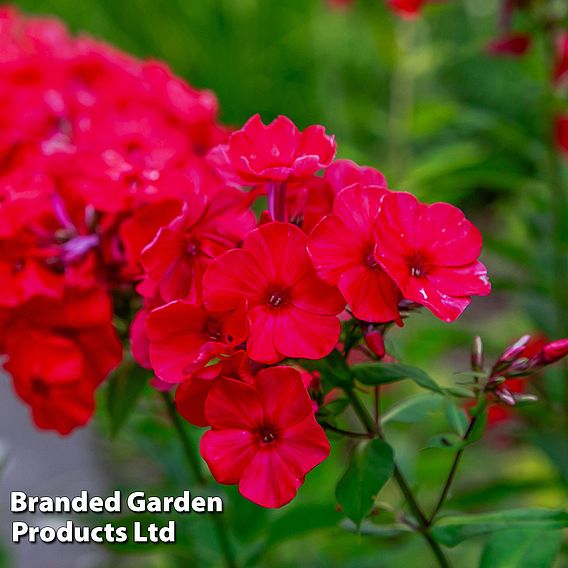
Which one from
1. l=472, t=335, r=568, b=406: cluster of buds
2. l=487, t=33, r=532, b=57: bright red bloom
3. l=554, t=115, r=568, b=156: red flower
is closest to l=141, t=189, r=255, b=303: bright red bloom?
l=472, t=335, r=568, b=406: cluster of buds

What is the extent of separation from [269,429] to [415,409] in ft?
0.56

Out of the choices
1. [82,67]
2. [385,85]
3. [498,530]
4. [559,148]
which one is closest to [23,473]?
[82,67]

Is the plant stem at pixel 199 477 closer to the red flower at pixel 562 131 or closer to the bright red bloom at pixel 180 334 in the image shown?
the bright red bloom at pixel 180 334

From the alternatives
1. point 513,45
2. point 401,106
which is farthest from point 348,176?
point 401,106

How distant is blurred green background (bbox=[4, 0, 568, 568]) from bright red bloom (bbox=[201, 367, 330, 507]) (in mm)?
143

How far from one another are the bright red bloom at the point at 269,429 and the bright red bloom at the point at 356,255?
0.21 ft

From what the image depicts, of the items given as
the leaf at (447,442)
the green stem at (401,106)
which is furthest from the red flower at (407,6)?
the leaf at (447,442)

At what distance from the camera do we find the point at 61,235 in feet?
2.58

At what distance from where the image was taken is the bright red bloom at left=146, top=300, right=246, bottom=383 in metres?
0.56

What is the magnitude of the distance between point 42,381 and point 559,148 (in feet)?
2.86

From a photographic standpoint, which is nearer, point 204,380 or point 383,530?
point 204,380

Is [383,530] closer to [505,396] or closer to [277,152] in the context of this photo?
[505,396]

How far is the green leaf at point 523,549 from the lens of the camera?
0.66 meters

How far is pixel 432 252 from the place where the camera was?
57cm
